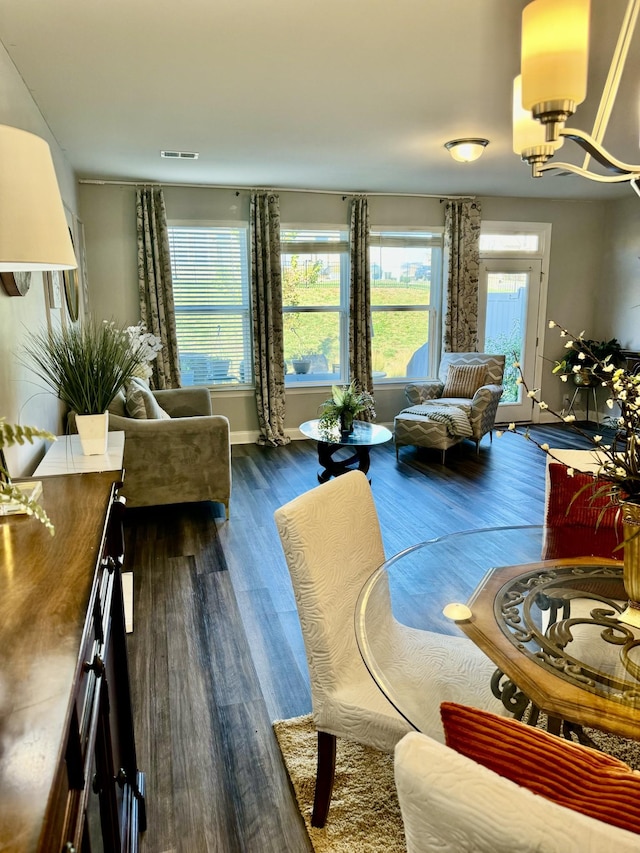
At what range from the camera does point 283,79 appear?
3037 millimetres

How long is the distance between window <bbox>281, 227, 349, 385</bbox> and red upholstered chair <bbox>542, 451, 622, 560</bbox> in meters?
4.29

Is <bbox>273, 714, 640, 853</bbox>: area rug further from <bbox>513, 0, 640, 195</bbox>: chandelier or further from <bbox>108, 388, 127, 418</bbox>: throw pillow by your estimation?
<bbox>108, 388, 127, 418</bbox>: throw pillow

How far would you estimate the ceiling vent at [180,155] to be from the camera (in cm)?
440

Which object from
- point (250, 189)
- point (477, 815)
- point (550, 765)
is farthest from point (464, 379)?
point (477, 815)

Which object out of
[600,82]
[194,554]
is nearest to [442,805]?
[194,554]

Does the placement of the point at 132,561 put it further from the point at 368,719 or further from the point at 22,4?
the point at 22,4

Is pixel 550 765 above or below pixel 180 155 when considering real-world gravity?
below

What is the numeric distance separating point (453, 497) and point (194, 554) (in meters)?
2.04

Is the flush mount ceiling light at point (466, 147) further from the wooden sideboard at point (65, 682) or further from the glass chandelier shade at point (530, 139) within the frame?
the wooden sideboard at point (65, 682)

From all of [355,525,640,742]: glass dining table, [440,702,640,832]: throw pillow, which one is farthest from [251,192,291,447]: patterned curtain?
[440,702,640,832]: throw pillow

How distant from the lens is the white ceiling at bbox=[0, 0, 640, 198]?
238 centimetres

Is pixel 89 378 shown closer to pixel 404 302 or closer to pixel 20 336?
pixel 20 336

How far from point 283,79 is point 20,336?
6.10 ft

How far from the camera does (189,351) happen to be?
603 cm
